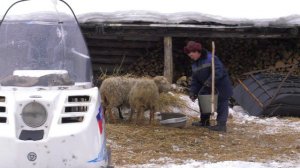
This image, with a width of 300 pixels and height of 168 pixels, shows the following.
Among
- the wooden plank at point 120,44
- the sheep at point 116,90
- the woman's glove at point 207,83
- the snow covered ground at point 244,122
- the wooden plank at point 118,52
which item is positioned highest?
the wooden plank at point 120,44

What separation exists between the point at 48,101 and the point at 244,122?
270 inches

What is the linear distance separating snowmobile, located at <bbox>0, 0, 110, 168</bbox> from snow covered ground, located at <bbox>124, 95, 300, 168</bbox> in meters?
1.92

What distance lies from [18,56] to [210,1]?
9.77m

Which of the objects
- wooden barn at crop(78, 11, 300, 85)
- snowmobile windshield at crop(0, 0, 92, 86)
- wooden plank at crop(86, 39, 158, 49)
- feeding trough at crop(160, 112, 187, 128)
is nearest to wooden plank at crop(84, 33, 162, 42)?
wooden barn at crop(78, 11, 300, 85)

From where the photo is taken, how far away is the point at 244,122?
10.7 m

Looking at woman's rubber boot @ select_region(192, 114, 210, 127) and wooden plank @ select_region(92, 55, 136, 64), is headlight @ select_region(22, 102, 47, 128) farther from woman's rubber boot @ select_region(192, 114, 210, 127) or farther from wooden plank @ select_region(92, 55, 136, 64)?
wooden plank @ select_region(92, 55, 136, 64)

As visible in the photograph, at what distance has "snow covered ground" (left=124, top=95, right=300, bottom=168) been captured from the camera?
6648mm

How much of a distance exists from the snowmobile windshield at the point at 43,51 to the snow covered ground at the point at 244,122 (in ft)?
6.73

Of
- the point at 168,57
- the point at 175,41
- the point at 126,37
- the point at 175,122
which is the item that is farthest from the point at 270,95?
the point at 126,37

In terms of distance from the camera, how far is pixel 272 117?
437 inches

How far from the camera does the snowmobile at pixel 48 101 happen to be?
4.35 meters

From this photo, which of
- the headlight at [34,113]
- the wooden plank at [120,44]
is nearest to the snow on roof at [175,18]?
the wooden plank at [120,44]

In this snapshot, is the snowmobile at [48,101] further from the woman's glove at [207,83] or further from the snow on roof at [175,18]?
the snow on roof at [175,18]

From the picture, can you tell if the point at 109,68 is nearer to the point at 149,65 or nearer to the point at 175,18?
the point at 149,65
